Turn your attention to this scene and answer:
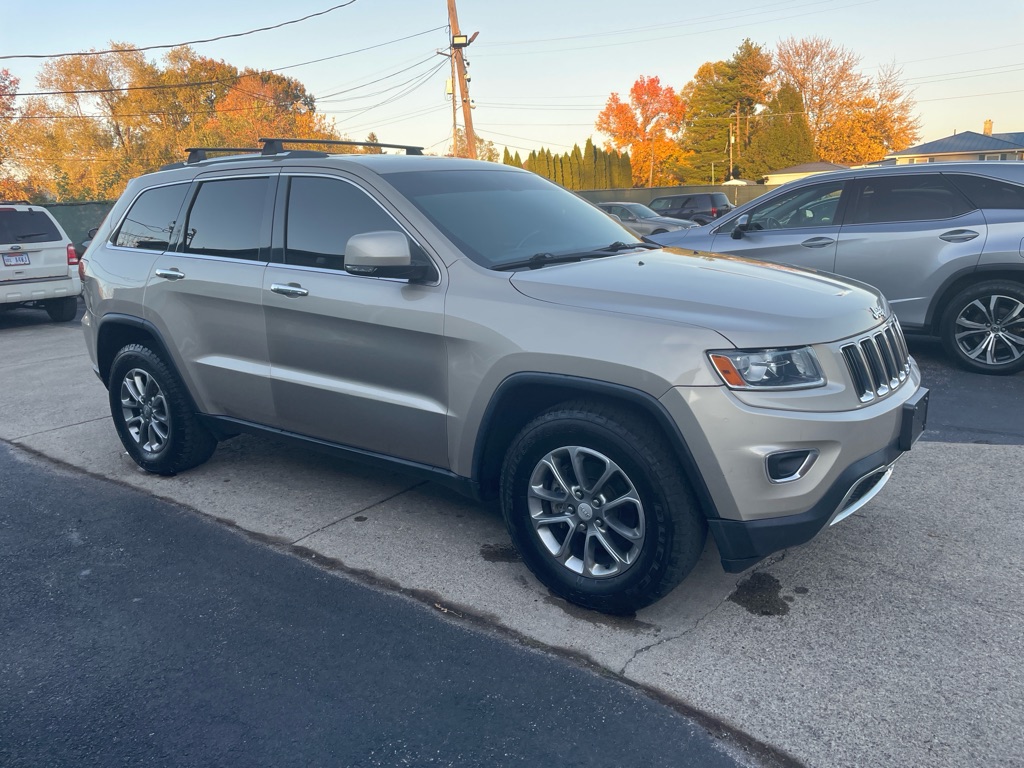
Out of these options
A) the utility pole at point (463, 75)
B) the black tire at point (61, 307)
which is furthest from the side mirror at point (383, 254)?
the utility pole at point (463, 75)

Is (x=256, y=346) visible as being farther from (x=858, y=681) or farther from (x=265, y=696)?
(x=858, y=681)

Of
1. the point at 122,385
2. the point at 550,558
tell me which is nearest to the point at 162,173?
the point at 122,385

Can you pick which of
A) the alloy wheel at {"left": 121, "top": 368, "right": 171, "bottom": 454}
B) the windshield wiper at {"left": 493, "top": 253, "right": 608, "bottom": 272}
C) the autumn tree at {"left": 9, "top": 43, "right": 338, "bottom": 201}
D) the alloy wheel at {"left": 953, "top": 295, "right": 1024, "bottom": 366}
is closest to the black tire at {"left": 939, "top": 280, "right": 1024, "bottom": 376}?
the alloy wheel at {"left": 953, "top": 295, "right": 1024, "bottom": 366}

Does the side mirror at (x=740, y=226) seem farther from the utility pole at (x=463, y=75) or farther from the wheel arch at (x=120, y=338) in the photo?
the utility pole at (x=463, y=75)

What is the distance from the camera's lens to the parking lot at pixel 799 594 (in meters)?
2.68

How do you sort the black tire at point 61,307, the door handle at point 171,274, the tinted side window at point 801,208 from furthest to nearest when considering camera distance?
1. the black tire at point 61,307
2. the tinted side window at point 801,208
3. the door handle at point 171,274

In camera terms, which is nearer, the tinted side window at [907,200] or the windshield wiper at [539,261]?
the windshield wiper at [539,261]

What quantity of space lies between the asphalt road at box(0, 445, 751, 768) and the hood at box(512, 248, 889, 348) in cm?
134

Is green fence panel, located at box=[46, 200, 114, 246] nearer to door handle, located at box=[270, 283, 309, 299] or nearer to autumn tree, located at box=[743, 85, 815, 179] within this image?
door handle, located at box=[270, 283, 309, 299]

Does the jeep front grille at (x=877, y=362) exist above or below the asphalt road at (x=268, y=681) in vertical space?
above

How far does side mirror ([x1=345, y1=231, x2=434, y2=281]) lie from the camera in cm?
356

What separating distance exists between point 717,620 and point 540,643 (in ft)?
2.38

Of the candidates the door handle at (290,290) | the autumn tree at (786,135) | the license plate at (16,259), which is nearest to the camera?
the door handle at (290,290)

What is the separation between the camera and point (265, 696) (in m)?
2.90
